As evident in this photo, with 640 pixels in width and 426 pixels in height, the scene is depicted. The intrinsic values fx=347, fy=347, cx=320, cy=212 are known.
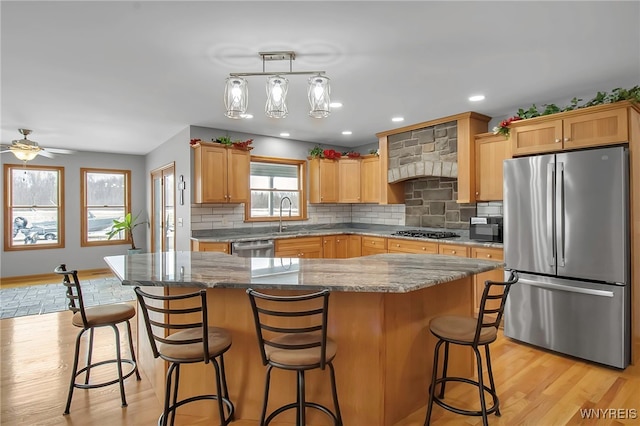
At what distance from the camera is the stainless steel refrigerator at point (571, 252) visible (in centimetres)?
289

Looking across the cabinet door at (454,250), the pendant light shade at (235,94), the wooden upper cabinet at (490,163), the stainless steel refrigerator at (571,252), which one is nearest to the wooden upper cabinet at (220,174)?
the pendant light shade at (235,94)

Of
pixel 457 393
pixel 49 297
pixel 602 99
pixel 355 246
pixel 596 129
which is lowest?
pixel 457 393

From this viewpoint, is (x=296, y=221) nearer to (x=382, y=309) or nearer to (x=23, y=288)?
(x=382, y=309)

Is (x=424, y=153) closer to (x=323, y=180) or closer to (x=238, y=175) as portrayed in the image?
(x=323, y=180)

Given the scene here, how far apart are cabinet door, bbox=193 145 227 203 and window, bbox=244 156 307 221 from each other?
2.32 ft

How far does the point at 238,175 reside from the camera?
16.6ft

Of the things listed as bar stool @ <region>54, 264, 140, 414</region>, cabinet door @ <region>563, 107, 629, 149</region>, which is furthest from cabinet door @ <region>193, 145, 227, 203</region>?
cabinet door @ <region>563, 107, 629, 149</region>

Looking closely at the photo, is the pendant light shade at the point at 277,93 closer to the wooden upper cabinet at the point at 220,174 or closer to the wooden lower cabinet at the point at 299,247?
the wooden upper cabinet at the point at 220,174

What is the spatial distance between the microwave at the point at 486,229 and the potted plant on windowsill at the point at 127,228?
6.27 m

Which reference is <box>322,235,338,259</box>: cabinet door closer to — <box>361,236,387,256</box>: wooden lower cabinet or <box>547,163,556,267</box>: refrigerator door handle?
<box>361,236,387,256</box>: wooden lower cabinet

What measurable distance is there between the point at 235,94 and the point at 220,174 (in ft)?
8.43

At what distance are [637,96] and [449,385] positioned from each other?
2922 millimetres

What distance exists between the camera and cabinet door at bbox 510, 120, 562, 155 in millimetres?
3369

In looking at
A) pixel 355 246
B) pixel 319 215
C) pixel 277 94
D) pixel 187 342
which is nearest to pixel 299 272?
pixel 187 342
